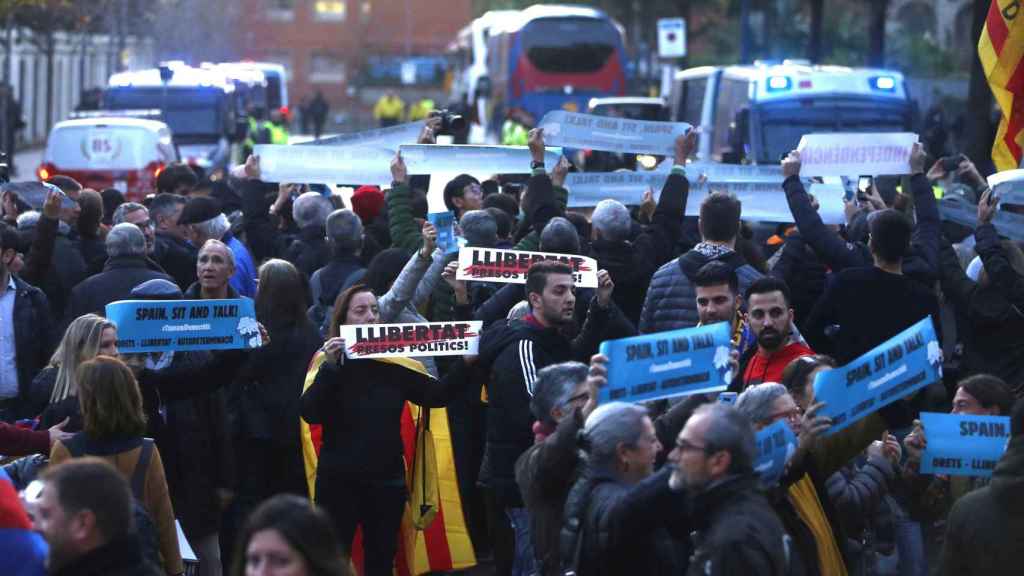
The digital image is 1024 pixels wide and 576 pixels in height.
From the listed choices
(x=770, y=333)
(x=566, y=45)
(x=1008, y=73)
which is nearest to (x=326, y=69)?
(x=566, y=45)

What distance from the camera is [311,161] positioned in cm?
1084

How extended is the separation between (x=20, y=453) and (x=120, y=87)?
2422 cm

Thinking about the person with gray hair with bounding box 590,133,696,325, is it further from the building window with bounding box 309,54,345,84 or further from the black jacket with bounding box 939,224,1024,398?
the building window with bounding box 309,54,345,84

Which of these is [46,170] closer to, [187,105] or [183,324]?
[187,105]

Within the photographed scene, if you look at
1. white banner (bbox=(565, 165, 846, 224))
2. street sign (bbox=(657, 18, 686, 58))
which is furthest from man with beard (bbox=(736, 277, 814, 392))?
street sign (bbox=(657, 18, 686, 58))

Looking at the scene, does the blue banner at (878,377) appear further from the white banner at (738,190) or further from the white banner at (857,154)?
the white banner at (738,190)

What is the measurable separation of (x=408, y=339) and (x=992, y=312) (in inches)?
113

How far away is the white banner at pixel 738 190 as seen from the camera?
10.8 m

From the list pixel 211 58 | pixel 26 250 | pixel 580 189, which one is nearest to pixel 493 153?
pixel 580 189

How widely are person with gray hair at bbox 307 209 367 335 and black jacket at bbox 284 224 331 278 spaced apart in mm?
819

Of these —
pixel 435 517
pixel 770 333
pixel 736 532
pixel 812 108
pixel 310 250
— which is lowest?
pixel 812 108

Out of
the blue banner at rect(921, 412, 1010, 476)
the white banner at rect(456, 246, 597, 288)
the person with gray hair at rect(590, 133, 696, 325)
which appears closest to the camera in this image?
the blue banner at rect(921, 412, 1010, 476)

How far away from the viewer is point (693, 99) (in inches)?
1115

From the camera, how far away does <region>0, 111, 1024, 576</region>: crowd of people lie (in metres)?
4.96
